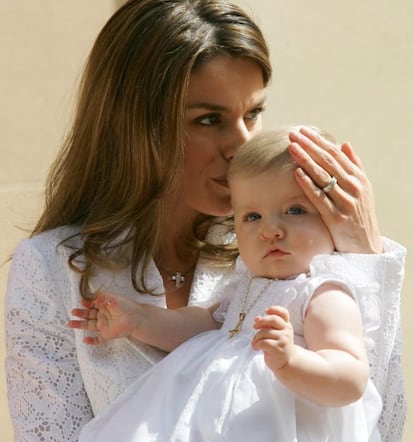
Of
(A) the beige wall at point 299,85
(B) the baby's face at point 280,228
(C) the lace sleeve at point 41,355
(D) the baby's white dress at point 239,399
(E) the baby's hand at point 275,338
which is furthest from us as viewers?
(A) the beige wall at point 299,85

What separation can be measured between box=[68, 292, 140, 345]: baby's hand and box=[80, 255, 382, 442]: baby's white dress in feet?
0.46

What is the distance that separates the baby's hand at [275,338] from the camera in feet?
7.41

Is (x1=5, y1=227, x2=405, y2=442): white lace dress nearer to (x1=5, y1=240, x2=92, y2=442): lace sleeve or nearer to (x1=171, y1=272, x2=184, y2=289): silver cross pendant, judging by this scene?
(x1=5, y1=240, x2=92, y2=442): lace sleeve

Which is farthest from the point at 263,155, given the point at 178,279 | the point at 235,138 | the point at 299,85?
the point at 299,85

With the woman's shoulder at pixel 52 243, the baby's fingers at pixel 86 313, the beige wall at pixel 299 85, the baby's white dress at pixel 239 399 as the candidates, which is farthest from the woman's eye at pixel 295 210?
the beige wall at pixel 299 85

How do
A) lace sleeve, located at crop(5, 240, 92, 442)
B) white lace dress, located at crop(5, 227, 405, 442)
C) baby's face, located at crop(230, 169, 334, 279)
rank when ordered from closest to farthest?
baby's face, located at crop(230, 169, 334, 279)
white lace dress, located at crop(5, 227, 405, 442)
lace sleeve, located at crop(5, 240, 92, 442)

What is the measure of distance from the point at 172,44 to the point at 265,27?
1.29 meters

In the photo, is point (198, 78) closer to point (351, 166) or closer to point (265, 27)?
point (351, 166)

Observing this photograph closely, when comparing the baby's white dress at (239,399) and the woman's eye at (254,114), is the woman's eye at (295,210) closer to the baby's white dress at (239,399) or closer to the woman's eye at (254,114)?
the baby's white dress at (239,399)

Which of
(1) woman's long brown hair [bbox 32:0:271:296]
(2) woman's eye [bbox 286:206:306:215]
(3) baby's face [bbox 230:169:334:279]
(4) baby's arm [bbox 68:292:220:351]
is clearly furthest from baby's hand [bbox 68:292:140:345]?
(2) woman's eye [bbox 286:206:306:215]

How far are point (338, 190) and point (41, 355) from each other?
82 cm

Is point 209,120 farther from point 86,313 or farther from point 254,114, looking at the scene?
point 86,313

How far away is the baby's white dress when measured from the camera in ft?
7.86

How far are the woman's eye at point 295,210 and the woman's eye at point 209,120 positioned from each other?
18.3 inches
